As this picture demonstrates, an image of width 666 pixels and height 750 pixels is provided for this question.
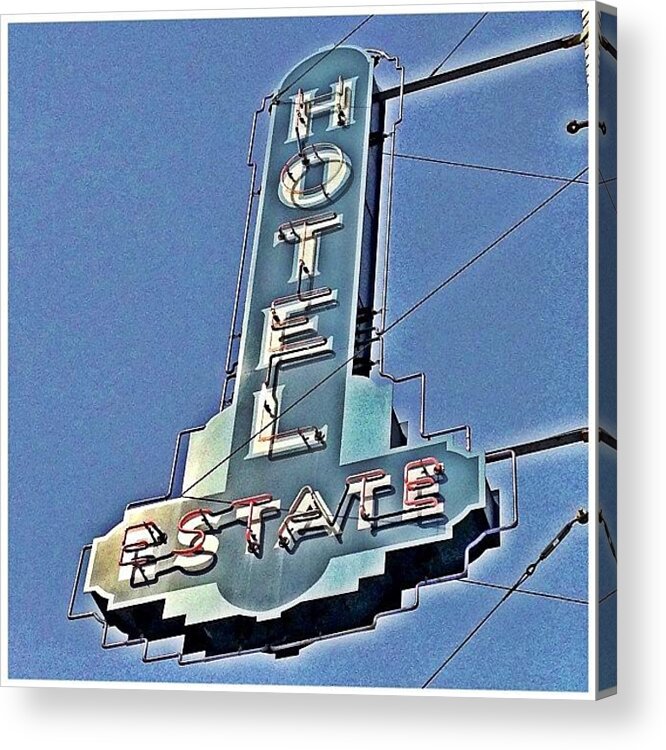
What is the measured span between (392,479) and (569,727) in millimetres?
690

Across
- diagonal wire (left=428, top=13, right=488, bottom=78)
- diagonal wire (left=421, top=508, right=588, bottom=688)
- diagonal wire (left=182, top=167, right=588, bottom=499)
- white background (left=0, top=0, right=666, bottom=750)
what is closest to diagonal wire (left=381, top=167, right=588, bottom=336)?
diagonal wire (left=182, top=167, right=588, bottom=499)

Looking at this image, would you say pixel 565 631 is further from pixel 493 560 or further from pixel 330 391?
pixel 330 391

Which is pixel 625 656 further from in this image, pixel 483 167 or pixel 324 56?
pixel 324 56

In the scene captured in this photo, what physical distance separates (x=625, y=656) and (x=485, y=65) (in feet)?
4.59

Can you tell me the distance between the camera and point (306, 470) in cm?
429

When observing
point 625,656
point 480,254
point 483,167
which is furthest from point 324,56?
point 625,656

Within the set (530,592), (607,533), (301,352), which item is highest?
(301,352)

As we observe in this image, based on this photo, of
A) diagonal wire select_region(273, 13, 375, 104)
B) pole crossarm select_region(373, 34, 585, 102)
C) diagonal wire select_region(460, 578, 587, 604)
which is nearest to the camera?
diagonal wire select_region(460, 578, 587, 604)

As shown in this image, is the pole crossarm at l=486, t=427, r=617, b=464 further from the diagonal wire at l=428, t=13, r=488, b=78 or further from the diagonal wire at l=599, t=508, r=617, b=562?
the diagonal wire at l=428, t=13, r=488, b=78

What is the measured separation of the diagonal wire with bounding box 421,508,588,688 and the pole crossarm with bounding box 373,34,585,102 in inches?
41.3

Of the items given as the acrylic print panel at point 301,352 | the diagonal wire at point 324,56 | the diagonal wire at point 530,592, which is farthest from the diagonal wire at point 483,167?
the diagonal wire at point 530,592

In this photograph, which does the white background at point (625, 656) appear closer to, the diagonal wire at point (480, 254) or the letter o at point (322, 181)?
the diagonal wire at point (480, 254)

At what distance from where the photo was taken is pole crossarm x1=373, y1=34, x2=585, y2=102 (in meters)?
4.23

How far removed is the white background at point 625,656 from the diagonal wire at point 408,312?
187 mm
